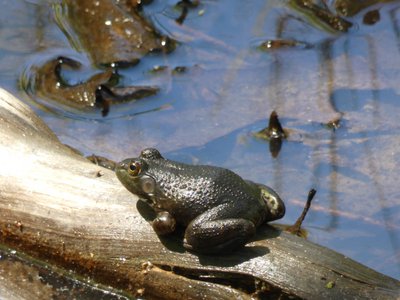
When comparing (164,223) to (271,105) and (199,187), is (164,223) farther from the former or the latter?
(271,105)

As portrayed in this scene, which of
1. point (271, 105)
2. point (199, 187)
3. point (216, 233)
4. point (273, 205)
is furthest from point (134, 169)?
point (271, 105)

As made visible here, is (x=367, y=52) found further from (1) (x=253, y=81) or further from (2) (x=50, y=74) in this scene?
(2) (x=50, y=74)

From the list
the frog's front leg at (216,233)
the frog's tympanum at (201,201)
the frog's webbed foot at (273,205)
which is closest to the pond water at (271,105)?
the frog's webbed foot at (273,205)

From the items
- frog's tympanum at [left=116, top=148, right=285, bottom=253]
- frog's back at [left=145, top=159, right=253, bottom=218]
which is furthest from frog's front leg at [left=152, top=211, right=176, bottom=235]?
frog's back at [left=145, top=159, right=253, bottom=218]

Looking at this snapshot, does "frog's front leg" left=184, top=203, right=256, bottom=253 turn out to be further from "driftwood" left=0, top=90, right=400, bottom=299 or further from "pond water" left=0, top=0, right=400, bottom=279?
"pond water" left=0, top=0, right=400, bottom=279

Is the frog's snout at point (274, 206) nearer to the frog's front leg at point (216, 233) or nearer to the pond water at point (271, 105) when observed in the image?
the frog's front leg at point (216, 233)
